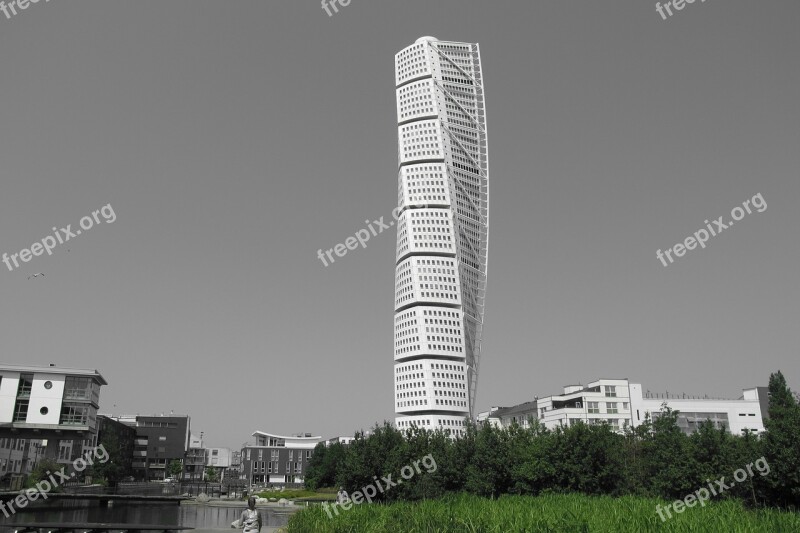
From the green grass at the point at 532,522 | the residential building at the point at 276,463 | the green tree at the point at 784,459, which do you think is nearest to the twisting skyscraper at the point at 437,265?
the residential building at the point at 276,463

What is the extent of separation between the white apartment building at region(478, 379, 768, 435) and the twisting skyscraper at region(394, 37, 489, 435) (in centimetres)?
2744

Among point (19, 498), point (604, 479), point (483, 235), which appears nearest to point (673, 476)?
point (604, 479)

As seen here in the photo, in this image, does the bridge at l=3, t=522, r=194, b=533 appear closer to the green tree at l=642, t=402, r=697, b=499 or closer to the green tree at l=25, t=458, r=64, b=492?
the green tree at l=642, t=402, r=697, b=499

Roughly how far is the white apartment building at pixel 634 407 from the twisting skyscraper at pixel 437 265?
27440 mm

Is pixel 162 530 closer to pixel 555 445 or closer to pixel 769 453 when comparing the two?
pixel 555 445

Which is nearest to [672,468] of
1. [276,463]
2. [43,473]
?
[43,473]

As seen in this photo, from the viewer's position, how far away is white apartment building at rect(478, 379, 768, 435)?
386 feet

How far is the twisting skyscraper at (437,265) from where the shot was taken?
484 feet

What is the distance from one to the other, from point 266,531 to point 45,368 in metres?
67.4

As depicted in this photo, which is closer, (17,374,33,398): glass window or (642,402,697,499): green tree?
(642,402,697,499): green tree

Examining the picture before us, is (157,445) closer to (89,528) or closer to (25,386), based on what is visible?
(25,386)

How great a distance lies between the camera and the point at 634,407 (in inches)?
4680

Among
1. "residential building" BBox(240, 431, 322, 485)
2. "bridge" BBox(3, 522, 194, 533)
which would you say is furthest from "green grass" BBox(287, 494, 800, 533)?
"residential building" BBox(240, 431, 322, 485)

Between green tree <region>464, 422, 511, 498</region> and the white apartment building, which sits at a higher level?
the white apartment building
